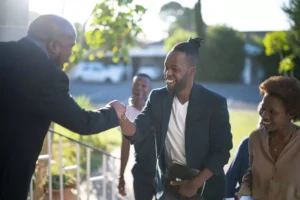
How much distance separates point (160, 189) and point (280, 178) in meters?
0.82

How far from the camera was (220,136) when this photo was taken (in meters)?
2.71

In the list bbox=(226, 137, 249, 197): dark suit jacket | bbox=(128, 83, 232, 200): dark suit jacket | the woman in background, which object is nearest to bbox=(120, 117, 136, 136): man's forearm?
bbox=(128, 83, 232, 200): dark suit jacket

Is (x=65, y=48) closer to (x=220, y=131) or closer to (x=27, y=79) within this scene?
(x=27, y=79)

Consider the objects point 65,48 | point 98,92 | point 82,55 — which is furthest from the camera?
point 98,92

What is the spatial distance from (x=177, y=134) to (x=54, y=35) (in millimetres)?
1040

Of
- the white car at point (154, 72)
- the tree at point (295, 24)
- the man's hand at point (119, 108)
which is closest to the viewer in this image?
the man's hand at point (119, 108)

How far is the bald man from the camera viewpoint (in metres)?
2.21

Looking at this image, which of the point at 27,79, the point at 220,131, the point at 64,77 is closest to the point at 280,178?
the point at 220,131

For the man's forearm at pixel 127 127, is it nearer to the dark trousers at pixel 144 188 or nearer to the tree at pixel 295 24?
the dark trousers at pixel 144 188

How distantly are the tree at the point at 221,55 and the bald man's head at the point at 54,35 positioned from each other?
93.4 feet

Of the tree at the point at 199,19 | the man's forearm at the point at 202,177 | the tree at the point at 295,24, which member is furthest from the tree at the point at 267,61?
the man's forearm at the point at 202,177

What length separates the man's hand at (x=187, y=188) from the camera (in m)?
2.64

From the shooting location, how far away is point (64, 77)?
2271mm

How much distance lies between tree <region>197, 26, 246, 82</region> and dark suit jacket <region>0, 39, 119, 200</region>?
28.6 metres
